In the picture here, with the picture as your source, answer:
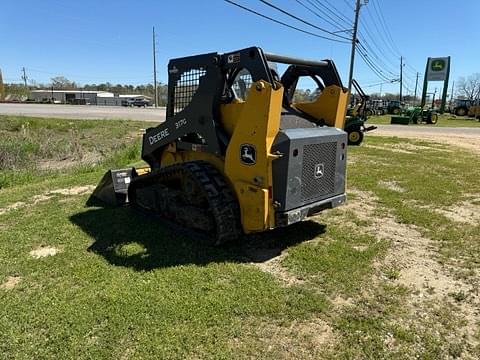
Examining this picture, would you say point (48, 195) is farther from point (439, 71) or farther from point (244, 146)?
point (439, 71)

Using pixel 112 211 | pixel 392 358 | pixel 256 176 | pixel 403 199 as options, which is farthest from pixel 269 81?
pixel 403 199

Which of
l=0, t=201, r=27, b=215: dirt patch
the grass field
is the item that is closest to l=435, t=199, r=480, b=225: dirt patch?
the grass field

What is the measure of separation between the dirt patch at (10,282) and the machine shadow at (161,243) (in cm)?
81

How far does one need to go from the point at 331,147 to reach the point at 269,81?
1.15 meters

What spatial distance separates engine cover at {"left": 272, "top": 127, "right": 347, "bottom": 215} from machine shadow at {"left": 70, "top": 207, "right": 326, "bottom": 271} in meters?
0.68

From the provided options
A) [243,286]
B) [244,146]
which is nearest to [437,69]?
[244,146]

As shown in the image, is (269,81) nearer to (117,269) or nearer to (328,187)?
(328,187)

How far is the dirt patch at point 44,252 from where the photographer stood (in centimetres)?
429

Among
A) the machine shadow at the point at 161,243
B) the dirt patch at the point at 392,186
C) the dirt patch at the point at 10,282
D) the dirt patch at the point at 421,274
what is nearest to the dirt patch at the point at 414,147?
the dirt patch at the point at 392,186

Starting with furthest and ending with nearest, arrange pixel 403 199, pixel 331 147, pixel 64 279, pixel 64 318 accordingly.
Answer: pixel 403 199, pixel 331 147, pixel 64 279, pixel 64 318

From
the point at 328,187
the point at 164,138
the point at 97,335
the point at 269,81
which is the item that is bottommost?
the point at 97,335

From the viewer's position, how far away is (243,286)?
3625 millimetres

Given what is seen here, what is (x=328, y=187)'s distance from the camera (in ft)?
15.2

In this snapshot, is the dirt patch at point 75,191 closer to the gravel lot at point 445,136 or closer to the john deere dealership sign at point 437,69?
the gravel lot at point 445,136
